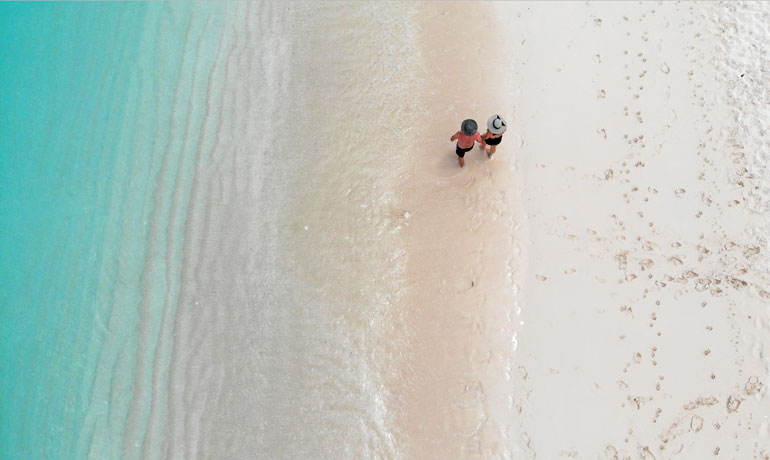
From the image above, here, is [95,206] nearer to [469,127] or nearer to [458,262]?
[458,262]

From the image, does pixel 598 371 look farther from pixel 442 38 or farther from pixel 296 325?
pixel 442 38

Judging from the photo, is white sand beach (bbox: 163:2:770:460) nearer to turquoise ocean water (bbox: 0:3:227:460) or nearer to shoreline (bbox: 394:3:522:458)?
shoreline (bbox: 394:3:522:458)

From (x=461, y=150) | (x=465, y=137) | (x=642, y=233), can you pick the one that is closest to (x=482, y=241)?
(x=461, y=150)

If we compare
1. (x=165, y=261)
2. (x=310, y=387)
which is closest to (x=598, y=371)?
(x=310, y=387)

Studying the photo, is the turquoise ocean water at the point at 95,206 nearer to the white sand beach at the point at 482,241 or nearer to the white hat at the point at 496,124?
the white sand beach at the point at 482,241

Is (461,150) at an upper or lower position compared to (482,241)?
upper

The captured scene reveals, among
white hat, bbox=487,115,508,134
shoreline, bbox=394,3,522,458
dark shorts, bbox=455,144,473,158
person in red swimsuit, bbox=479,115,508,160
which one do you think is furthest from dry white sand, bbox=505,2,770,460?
white hat, bbox=487,115,508,134
